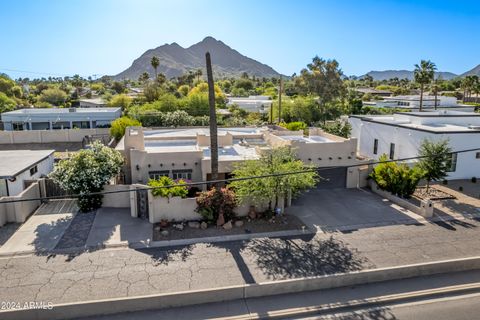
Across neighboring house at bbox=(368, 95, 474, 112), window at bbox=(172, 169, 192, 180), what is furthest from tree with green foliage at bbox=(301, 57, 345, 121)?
window at bbox=(172, 169, 192, 180)

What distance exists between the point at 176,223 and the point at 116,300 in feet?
25.3

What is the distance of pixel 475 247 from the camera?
1741cm

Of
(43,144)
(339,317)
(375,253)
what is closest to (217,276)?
(339,317)

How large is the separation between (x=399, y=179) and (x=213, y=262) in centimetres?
1471

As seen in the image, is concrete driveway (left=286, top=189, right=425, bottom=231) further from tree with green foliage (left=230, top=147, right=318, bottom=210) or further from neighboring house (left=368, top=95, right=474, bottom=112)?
neighboring house (left=368, top=95, right=474, bottom=112)

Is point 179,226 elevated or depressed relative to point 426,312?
elevated

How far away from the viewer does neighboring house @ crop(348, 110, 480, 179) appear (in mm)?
28141

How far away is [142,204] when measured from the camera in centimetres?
2045

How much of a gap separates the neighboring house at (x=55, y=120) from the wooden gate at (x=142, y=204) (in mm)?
34675

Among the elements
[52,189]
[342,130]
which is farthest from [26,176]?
[342,130]

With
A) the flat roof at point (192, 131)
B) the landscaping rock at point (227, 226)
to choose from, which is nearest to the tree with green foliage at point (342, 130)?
the flat roof at point (192, 131)

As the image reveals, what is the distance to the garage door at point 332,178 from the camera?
26.5 m

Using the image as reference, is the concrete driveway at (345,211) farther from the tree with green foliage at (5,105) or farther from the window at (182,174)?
the tree with green foliage at (5,105)

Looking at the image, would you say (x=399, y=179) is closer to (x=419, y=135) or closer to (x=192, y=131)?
(x=419, y=135)
